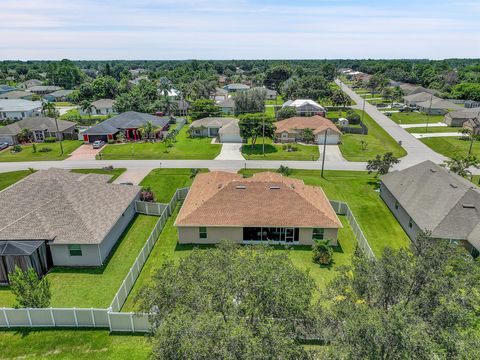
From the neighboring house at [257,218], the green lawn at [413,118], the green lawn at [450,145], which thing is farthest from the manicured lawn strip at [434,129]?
the neighboring house at [257,218]

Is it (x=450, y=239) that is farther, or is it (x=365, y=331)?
(x=450, y=239)

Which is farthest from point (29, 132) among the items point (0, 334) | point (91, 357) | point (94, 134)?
point (91, 357)

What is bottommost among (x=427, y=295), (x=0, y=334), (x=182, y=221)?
(x=0, y=334)

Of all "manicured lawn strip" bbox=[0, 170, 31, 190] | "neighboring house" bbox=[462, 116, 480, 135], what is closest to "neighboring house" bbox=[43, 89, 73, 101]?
"manicured lawn strip" bbox=[0, 170, 31, 190]

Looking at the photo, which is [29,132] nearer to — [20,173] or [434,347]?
[20,173]

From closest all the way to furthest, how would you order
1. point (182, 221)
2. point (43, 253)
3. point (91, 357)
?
point (91, 357), point (43, 253), point (182, 221)

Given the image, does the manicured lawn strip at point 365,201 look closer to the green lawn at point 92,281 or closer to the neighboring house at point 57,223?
Answer: the green lawn at point 92,281
